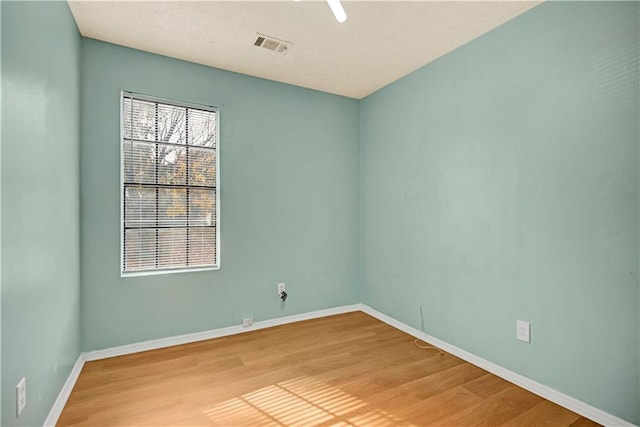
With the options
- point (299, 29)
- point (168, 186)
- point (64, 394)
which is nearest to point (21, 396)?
point (64, 394)

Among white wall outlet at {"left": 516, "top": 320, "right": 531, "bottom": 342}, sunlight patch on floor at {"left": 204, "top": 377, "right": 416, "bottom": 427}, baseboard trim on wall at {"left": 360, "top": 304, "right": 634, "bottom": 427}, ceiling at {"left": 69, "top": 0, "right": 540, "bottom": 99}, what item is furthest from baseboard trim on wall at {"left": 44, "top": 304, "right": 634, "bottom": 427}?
ceiling at {"left": 69, "top": 0, "right": 540, "bottom": 99}

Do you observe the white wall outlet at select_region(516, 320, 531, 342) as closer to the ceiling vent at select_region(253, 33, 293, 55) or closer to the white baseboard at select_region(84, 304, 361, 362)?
the white baseboard at select_region(84, 304, 361, 362)

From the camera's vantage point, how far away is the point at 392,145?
3.39m

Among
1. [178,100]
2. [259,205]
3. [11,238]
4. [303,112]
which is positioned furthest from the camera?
[303,112]

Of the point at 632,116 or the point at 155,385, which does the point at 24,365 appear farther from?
the point at 632,116

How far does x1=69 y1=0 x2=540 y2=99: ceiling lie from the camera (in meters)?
2.12

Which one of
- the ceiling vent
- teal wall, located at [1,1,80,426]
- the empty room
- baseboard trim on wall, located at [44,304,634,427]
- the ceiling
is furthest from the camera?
the ceiling vent

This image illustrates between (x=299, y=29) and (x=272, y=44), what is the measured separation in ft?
1.07

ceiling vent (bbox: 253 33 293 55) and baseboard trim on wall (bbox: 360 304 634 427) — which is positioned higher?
ceiling vent (bbox: 253 33 293 55)

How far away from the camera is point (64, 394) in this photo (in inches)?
77.9

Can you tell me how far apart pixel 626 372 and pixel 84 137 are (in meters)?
4.00

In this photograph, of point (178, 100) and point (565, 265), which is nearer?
point (565, 265)

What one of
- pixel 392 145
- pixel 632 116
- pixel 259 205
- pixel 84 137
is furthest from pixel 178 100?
pixel 632 116

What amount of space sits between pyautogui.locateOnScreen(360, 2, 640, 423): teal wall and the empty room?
13 millimetres
